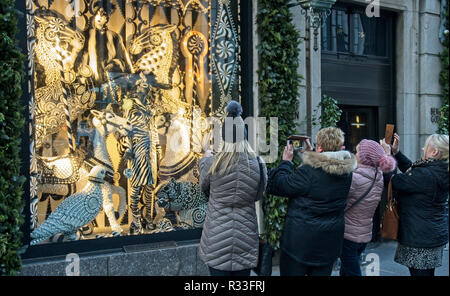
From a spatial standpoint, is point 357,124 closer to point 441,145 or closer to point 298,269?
point 441,145

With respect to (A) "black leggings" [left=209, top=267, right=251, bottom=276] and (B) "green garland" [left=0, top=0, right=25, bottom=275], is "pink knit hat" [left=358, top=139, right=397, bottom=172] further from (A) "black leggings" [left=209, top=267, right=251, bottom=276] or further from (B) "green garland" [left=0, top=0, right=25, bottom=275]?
(B) "green garland" [left=0, top=0, right=25, bottom=275]

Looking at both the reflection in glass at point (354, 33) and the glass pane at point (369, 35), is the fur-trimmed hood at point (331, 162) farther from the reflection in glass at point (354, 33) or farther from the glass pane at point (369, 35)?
the glass pane at point (369, 35)

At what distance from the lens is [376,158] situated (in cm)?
455

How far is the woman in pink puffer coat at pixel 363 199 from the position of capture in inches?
178

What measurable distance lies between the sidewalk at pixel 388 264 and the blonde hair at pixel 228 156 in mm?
3311

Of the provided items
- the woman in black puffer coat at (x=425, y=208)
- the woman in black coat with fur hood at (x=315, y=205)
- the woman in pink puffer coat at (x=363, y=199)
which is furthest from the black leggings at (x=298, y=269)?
the woman in black puffer coat at (x=425, y=208)

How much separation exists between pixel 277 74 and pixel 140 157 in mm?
2260

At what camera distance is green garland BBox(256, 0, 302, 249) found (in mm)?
6789

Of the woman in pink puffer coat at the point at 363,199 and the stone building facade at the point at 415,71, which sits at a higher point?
the stone building facade at the point at 415,71

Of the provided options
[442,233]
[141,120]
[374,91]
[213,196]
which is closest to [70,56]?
[141,120]

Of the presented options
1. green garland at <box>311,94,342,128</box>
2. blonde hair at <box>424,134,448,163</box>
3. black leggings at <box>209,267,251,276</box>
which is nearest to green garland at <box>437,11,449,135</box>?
green garland at <box>311,94,342,128</box>

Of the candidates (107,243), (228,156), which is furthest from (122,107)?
(228,156)

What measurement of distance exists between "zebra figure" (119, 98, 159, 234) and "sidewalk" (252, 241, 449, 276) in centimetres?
204
